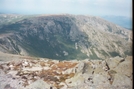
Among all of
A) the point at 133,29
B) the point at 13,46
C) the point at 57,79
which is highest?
the point at 133,29

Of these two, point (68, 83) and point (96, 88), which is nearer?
point (96, 88)

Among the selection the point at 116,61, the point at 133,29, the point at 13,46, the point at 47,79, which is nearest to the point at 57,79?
the point at 47,79

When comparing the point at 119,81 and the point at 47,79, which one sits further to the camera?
the point at 47,79

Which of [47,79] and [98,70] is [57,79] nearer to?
[47,79]

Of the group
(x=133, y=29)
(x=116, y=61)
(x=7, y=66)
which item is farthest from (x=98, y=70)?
(x=133, y=29)

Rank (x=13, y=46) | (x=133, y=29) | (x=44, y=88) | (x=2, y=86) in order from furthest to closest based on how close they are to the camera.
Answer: (x=13, y=46), (x=2, y=86), (x=44, y=88), (x=133, y=29)

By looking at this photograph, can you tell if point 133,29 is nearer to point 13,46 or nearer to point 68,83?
point 68,83

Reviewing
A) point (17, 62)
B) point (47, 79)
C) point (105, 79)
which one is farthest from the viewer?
point (17, 62)

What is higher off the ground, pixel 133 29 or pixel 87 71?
pixel 133 29

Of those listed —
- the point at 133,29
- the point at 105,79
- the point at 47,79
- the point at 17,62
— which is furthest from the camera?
the point at 17,62
